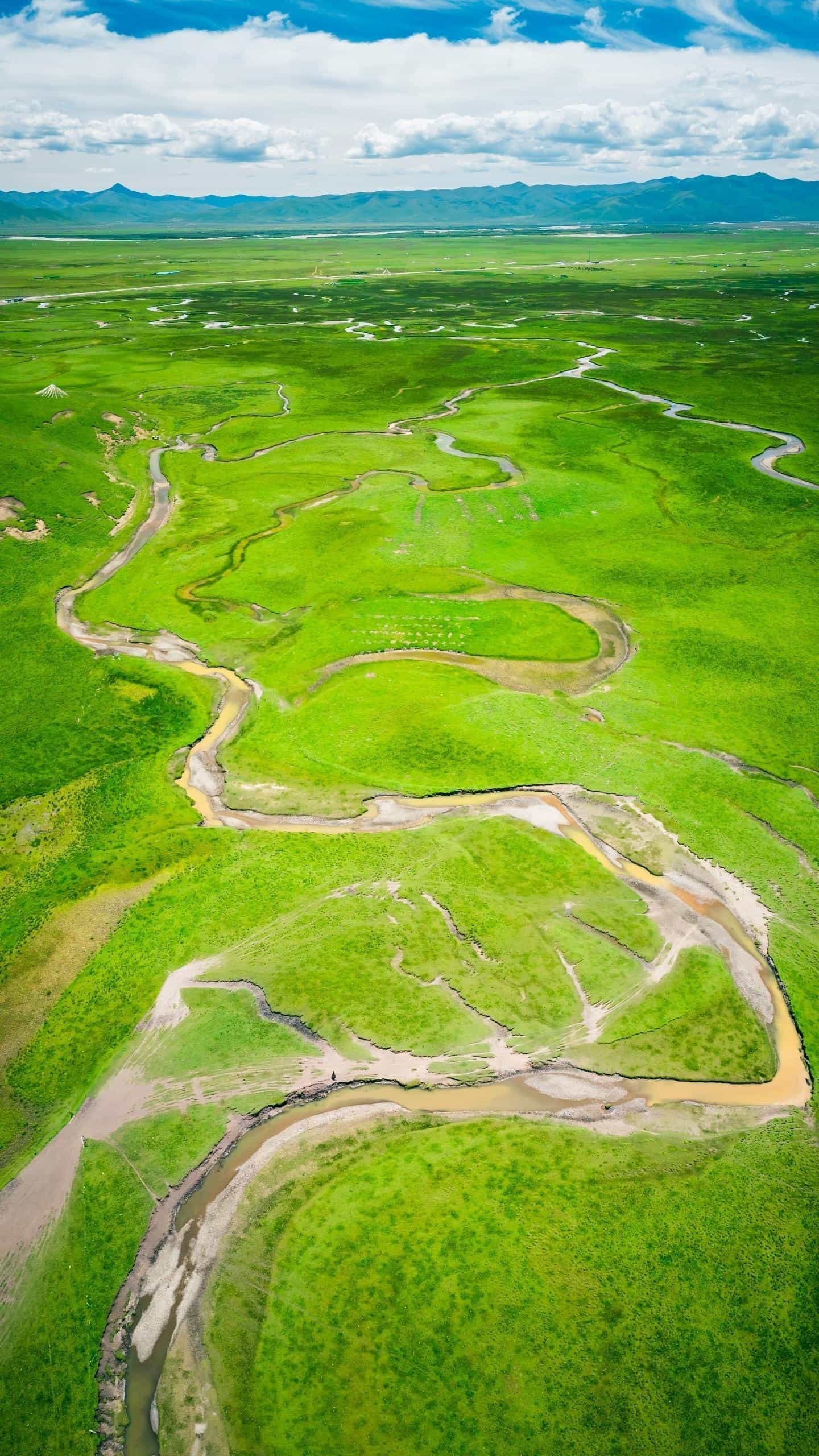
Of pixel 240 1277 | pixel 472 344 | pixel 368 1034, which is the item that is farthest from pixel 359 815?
pixel 472 344

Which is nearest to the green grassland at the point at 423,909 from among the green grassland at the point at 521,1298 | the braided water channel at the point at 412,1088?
the green grassland at the point at 521,1298

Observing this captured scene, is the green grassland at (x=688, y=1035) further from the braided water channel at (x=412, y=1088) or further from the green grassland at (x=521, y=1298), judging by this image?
the green grassland at (x=521, y=1298)

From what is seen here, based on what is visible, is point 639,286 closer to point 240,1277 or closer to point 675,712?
point 675,712

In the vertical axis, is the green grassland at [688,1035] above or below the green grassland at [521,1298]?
above

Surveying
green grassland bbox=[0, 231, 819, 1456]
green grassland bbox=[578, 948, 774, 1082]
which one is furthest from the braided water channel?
green grassland bbox=[0, 231, 819, 1456]

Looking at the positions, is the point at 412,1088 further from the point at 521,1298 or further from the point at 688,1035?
the point at 688,1035

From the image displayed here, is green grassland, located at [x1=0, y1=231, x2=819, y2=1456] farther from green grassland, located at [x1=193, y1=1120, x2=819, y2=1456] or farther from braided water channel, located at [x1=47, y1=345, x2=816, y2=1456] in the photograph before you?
braided water channel, located at [x1=47, y1=345, x2=816, y2=1456]
